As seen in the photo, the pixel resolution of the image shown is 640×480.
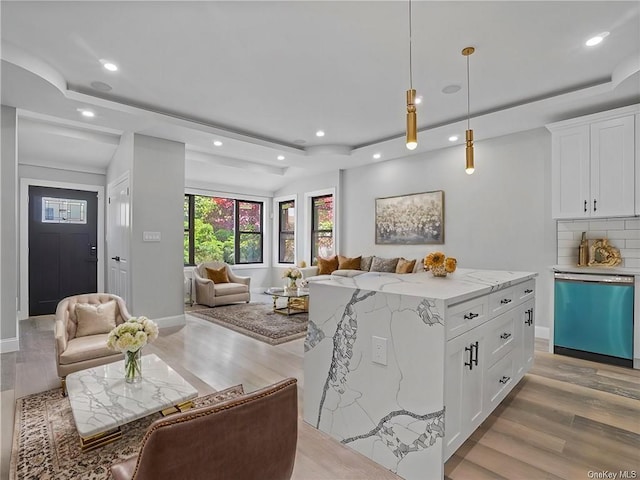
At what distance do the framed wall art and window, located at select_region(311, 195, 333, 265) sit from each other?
154cm

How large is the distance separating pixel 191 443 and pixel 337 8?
2.62 meters

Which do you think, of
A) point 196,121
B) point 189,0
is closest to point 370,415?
point 189,0

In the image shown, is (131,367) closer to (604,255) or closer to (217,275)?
(217,275)

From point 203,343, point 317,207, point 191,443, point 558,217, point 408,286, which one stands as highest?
point 317,207

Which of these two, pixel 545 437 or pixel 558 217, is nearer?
pixel 545 437

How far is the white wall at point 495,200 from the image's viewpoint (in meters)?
4.33

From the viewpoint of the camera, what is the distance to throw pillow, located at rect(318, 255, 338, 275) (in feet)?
22.3

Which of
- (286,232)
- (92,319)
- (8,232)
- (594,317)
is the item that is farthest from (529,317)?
(286,232)

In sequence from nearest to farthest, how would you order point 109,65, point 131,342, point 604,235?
point 131,342
point 109,65
point 604,235

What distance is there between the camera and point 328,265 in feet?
22.4

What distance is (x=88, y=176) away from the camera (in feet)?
20.4

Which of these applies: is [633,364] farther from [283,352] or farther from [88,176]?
[88,176]

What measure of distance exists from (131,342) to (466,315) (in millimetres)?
2083

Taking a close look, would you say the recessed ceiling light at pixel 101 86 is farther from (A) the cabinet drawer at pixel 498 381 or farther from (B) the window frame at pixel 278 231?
(B) the window frame at pixel 278 231
